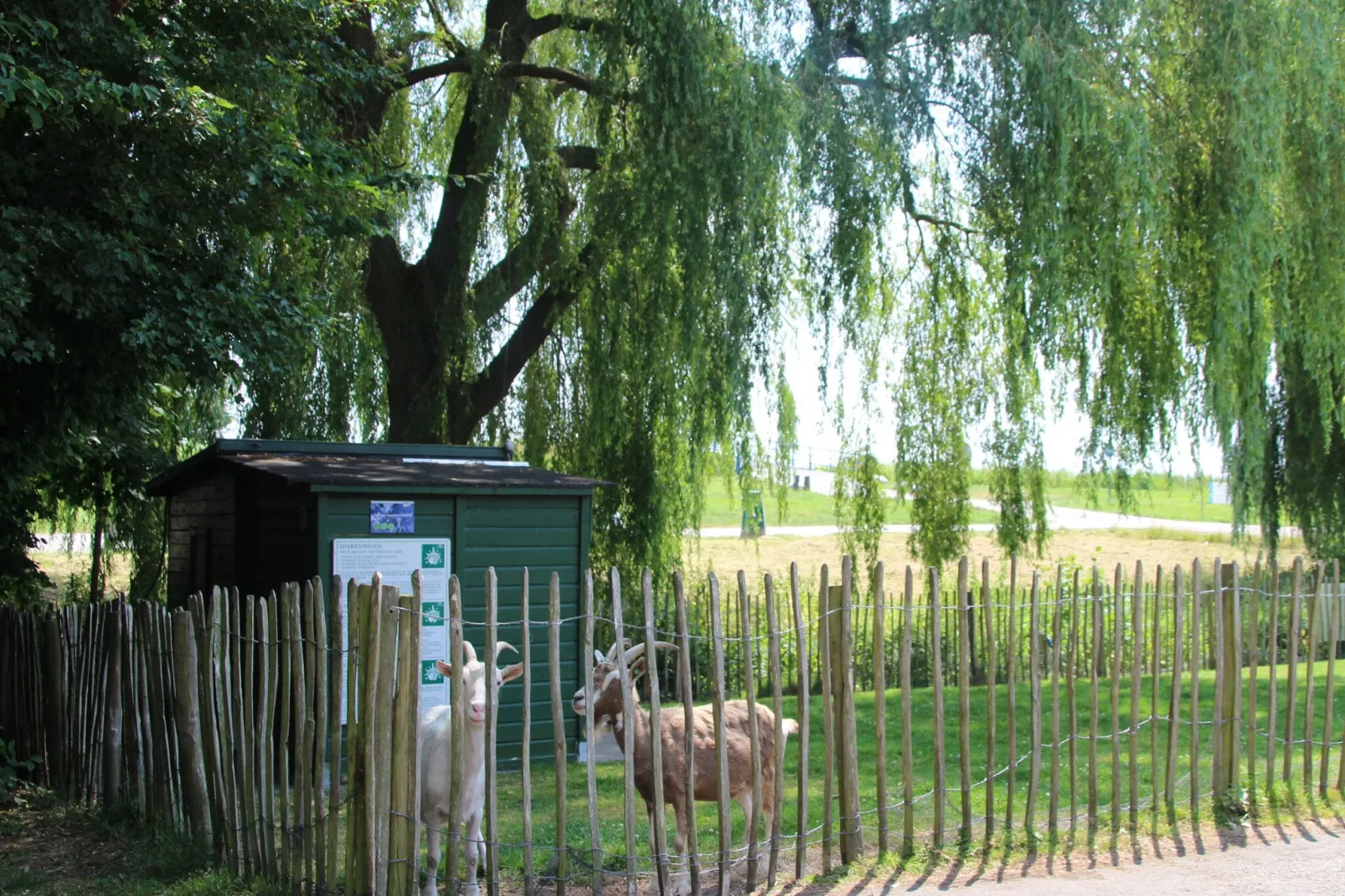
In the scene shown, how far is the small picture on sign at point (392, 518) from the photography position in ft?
32.1

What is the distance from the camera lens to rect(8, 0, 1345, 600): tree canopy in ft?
39.0

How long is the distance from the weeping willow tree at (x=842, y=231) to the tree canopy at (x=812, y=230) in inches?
1.4

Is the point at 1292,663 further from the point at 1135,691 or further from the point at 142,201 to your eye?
the point at 142,201

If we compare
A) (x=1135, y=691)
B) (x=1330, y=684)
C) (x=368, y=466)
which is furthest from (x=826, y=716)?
(x=368, y=466)

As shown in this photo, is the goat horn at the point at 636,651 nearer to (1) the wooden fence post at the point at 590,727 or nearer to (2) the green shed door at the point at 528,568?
(1) the wooden fence post at the point at 590,727

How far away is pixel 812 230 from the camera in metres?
12.7

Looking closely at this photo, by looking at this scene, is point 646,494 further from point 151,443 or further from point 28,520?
point 28,520

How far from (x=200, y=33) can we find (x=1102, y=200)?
8110 millimetres

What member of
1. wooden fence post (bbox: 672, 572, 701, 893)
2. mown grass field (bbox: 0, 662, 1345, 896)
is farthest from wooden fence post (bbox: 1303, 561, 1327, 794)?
wooden fence post (bbox: 672, 572, 701, 893)

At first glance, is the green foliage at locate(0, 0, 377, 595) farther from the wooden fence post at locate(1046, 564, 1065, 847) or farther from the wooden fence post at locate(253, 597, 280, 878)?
the wooden fence post at locate(1046, 564, 1065, 847)

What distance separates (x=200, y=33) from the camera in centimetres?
971

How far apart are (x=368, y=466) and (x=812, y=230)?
509cm

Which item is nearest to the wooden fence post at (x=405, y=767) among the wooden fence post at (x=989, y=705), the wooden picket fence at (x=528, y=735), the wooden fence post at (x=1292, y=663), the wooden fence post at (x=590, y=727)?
the wooden picket fence at (x=528, y=735)

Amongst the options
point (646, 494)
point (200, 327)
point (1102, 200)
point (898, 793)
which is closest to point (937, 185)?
point (1102, 200)
